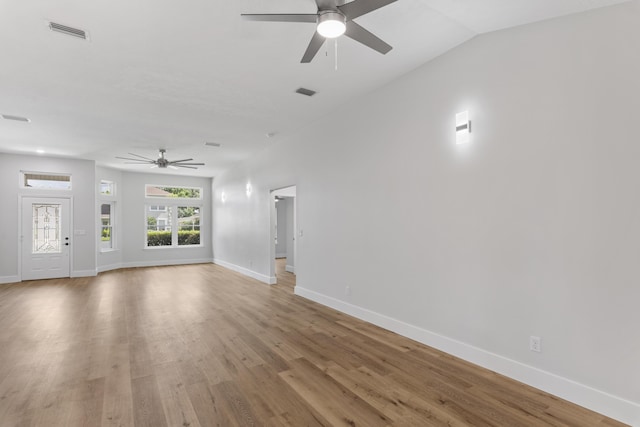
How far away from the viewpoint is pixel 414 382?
8.79 feet

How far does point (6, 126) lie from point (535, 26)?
7644 millimetres

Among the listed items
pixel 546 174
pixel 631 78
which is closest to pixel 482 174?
pixel 546 174

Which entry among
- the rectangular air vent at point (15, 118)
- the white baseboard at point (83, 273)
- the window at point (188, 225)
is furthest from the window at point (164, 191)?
the rectangular air vent at point (15, 118)

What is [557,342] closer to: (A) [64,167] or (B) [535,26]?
(B) [535,26]

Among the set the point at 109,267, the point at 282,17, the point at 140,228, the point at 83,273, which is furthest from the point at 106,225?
the point at 282,17

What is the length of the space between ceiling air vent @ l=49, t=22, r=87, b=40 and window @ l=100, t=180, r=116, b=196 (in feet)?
25.3

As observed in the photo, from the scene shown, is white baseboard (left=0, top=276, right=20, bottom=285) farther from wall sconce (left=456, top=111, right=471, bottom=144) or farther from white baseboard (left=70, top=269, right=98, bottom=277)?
wall sconce (left=456, top=111, right=471, bottom=144)

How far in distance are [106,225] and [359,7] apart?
1019cm

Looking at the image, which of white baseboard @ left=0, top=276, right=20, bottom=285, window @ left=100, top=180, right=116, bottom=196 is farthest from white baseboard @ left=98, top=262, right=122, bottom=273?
window @ left=100, top=180, right=116, bottom=196

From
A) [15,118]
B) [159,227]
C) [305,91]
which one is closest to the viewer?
[305,91]

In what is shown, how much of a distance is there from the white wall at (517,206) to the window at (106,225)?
8.41 metres

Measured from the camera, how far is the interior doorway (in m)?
7.08

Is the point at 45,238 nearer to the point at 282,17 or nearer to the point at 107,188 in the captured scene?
the point at 107,188

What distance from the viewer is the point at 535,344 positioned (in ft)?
8.54
